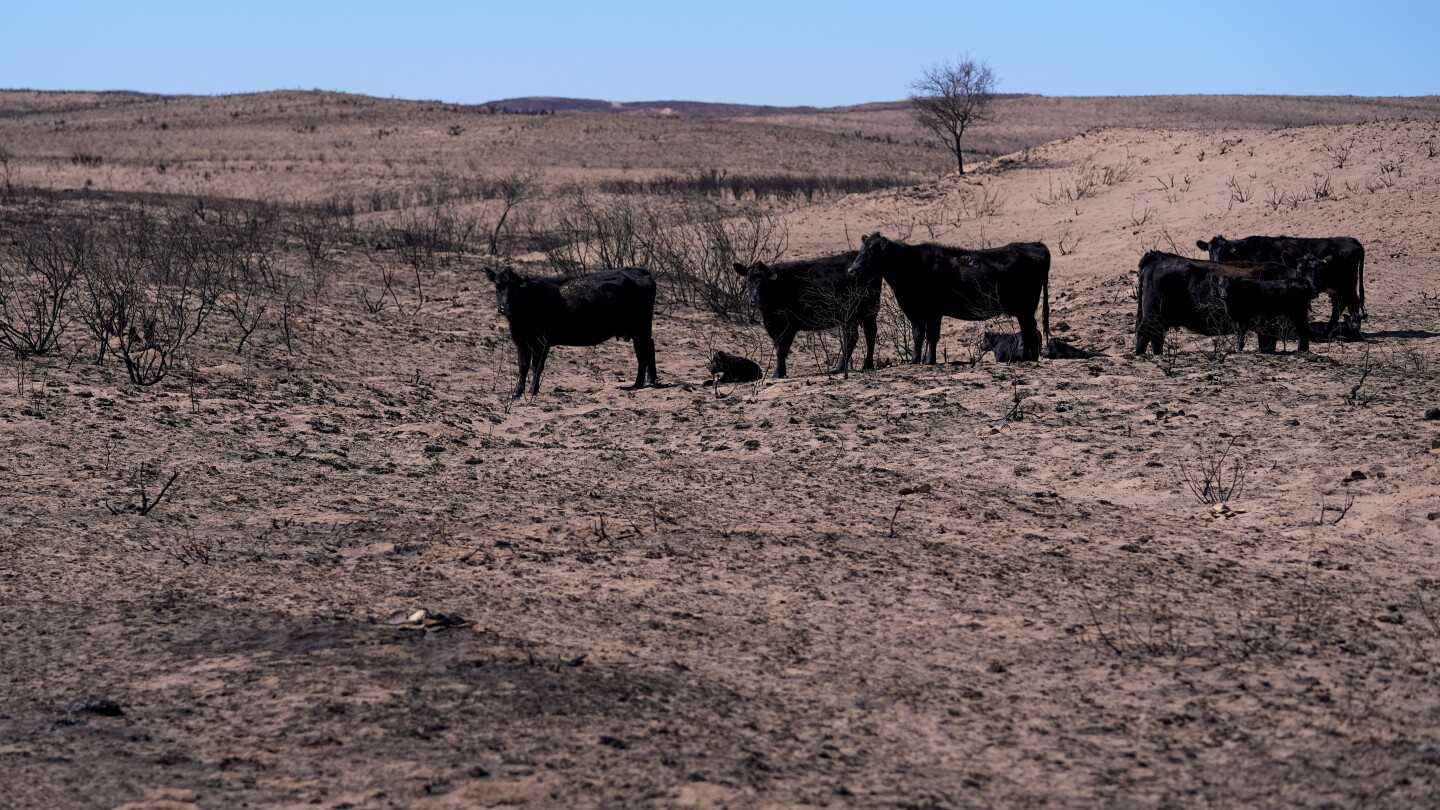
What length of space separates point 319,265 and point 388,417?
33.1 ft

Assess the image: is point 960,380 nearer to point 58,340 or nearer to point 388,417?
point 388,417

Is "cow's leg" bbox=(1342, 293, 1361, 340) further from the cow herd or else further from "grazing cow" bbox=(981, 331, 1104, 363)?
"grazing cow" bbox=(981, 331, 1104, 363)

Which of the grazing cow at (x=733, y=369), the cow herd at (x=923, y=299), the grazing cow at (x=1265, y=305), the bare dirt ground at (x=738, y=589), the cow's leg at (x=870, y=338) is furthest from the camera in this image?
the cow's leg at (x=870, y=338)

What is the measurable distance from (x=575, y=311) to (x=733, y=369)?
5.51 ft

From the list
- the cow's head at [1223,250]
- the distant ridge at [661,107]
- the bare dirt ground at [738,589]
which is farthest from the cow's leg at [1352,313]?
the distant ridge at [661,107]

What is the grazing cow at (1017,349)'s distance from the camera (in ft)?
42.2

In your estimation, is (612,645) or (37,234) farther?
(37,234)

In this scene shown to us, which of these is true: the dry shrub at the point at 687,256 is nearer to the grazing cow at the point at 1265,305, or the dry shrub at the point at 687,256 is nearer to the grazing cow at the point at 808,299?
the grazing cow at the point at 808,299

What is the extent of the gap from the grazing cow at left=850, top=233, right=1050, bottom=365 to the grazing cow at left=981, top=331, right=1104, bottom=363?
0.80 ft

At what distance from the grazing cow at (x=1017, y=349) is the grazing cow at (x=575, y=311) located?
143 inches

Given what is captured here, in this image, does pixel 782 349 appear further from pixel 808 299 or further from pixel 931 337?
pixel 931 337

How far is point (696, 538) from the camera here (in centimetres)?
688

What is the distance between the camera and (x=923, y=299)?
13578mm

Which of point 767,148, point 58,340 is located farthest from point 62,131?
point 58,340
